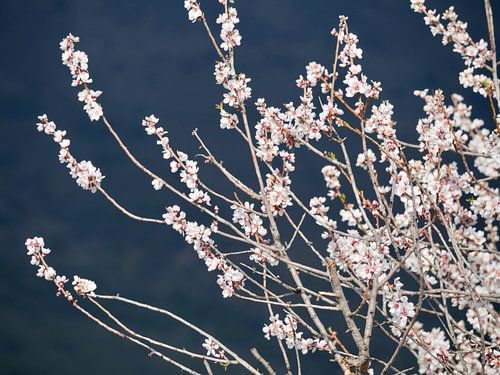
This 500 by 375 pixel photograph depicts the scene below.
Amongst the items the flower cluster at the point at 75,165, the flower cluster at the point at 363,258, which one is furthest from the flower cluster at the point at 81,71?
the flower cluster at the point at 363,258

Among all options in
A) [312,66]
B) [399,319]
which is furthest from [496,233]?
[312,66]

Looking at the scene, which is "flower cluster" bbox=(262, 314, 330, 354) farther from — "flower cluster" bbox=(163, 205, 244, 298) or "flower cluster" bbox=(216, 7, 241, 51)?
"flower cluster" bbox=(216, 7, 241, 51)

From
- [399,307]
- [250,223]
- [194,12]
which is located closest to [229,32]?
[194,12]

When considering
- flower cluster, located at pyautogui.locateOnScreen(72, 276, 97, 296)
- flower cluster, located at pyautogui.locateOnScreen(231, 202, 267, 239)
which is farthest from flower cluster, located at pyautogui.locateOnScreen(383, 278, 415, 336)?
flower cluster, located at pyautogui.locateOnScreen(72, 276, 97, 296)

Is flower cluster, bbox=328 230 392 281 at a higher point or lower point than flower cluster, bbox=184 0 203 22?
lower

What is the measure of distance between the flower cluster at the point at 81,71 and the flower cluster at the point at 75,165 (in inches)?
16.4

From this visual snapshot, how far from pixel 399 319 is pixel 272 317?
1169mm

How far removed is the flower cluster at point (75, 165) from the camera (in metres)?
4.88

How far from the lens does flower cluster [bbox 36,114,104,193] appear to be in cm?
488

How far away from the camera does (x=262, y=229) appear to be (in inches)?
200

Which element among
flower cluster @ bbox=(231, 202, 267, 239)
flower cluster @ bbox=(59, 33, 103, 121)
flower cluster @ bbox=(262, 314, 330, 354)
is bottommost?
flower cluster @ bbox=(262, 314, 330, 354)

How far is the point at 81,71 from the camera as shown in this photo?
5109 mm

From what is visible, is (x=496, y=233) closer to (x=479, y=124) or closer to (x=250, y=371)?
(x=479, y=124)

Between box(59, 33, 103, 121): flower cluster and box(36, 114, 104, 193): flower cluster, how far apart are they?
1.37ft
